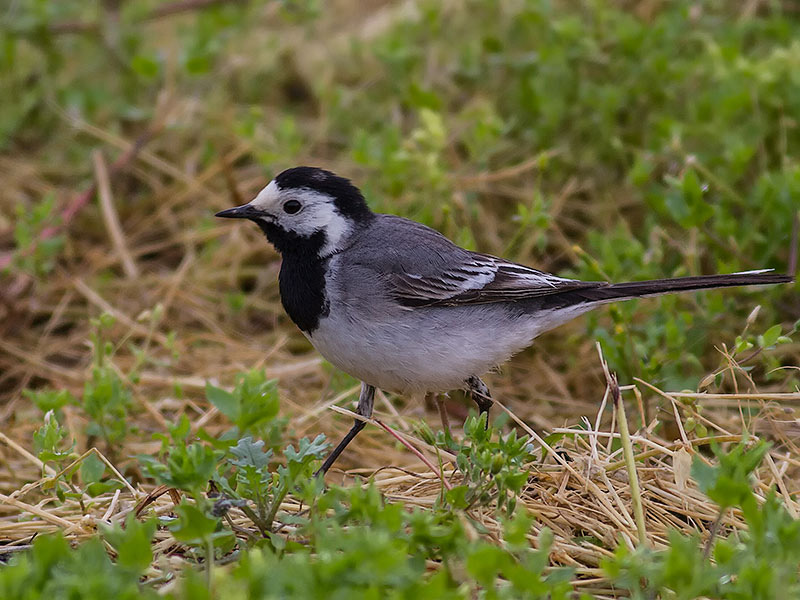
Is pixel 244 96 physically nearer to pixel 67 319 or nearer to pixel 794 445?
pixel 67 319

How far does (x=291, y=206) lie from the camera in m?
4.51

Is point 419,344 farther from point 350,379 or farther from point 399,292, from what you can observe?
point 350,379

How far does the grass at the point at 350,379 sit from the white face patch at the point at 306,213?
0.87 m

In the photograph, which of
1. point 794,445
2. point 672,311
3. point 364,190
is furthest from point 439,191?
point 794,445

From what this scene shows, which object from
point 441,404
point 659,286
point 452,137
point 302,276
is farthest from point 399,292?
point 452,137

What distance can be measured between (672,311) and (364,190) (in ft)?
6.76

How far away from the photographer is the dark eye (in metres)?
4.50

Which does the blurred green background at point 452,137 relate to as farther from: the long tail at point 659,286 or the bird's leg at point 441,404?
the bird's leg at point 441,404

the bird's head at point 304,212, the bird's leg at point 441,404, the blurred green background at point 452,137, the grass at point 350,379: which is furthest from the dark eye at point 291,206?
the blurred green background at point 452,137

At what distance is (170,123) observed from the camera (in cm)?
728

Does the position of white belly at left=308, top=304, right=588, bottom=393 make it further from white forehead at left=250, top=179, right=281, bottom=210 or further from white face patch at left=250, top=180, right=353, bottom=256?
white forehead at left=250, top=179, right=281, bottom=210

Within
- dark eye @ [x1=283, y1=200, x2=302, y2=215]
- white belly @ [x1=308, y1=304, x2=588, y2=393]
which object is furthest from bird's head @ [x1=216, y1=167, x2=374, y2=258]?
white belly @ [x1=308, y1=304, x2=588, y2=393]

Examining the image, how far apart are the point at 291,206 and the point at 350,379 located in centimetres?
119

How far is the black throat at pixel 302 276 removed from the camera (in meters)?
4.25
